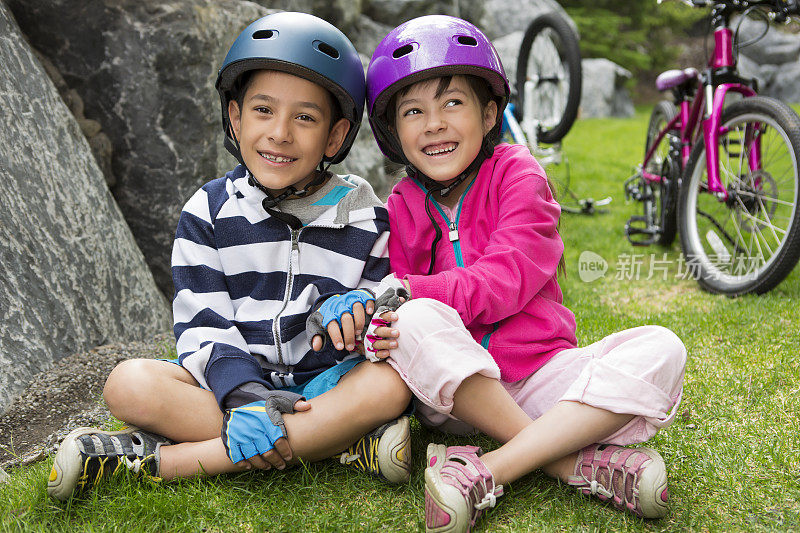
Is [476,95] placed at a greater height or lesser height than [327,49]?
lesser

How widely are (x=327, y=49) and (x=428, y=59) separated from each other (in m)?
0.35

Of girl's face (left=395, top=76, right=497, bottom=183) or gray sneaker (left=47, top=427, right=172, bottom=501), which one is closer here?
gray sneaker (left=47, top=427, right=172, bottom=501)

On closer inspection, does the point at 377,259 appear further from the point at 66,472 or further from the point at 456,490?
the point at 66,472

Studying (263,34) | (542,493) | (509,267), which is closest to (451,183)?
(509,267)

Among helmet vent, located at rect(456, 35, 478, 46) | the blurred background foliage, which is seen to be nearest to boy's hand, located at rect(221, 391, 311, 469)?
helmet vent, located at rect(456, 35, 478, 46)

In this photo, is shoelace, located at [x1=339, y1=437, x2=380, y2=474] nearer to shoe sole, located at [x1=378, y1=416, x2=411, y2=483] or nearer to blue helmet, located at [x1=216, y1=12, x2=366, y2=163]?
shoe sole, located at [x1=378, y1=416, x2=411, y2=483]

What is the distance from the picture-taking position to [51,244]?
276cm

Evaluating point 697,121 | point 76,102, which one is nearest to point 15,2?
point 76,102

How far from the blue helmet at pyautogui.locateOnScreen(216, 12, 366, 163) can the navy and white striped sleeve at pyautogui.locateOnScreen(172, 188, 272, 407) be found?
12.5 inches

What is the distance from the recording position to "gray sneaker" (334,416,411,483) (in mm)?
1957

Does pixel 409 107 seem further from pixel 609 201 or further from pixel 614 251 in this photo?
pixel 609 201

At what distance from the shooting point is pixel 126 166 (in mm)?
3568

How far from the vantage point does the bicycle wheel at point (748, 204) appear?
355 cm

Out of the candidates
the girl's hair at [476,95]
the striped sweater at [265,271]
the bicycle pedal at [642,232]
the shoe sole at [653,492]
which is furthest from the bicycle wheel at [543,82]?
the shoe sole at [653,492]
